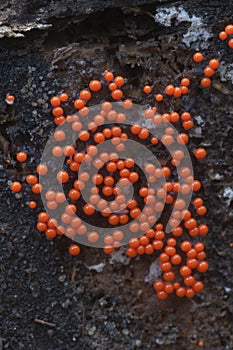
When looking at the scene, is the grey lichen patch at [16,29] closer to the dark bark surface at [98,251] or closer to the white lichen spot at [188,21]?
the dark bark surface at [98,251]

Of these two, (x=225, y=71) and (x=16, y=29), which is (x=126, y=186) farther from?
(x=16, y=29)

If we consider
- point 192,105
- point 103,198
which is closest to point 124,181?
point 103,198

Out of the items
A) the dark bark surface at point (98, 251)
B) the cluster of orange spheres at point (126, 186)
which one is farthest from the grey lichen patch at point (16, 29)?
the cluster of orange spheres at point (126, 186)

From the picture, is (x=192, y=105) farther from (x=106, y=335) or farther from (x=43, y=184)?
(x=106, y=335)

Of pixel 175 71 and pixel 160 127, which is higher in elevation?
pixel 175 71

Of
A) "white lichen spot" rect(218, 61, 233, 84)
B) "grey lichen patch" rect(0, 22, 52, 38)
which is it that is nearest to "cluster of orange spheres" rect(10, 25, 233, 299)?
"white lichen spot" rect(218, 61, 233, 84)

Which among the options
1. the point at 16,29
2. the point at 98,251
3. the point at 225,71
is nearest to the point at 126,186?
the point at 98,251
